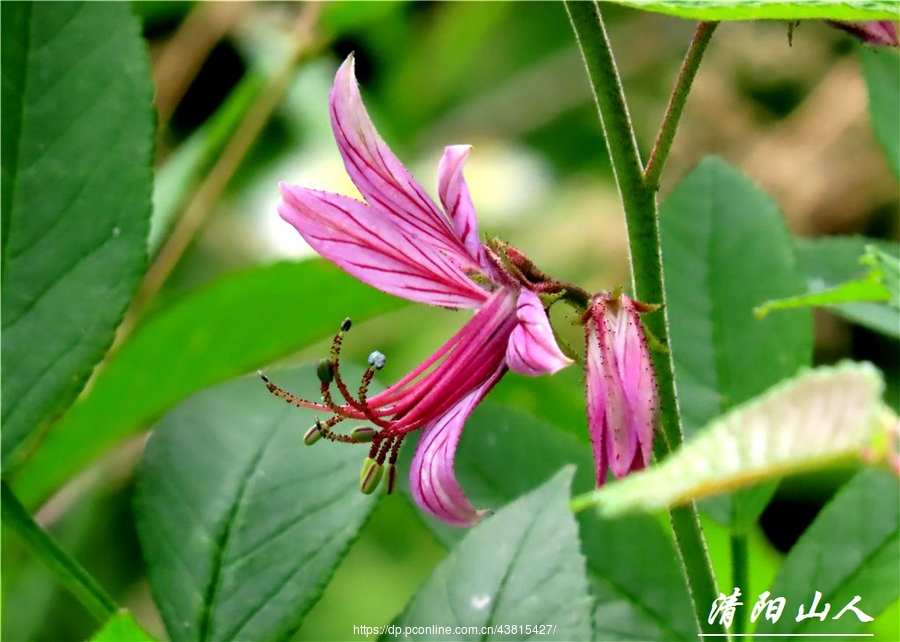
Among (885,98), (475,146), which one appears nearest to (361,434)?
(885,98)

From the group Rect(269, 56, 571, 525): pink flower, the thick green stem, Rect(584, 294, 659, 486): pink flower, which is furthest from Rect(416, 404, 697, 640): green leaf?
Rect(584, 294, 659, 486): pink flower

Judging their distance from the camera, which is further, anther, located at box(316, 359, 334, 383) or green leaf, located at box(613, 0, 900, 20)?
anther, located at box(316, 359, 334, 383)

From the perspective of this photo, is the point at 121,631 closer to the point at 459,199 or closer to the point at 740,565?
the point at 459,199

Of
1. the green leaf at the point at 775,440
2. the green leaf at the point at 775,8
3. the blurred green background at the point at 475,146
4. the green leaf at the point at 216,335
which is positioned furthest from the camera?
the blurred green background at the point at 475,146

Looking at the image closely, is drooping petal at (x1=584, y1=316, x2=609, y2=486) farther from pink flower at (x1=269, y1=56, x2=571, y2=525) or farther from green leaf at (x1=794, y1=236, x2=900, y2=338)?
green leaf at (x1=794, y1=236, x2=900, y2=338)

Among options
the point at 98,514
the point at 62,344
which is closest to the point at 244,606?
the point at 62,344

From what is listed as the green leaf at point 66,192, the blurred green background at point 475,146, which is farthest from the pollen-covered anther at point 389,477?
the blurred green background at point 475,146

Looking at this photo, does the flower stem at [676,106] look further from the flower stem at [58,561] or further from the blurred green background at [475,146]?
the blurred green background at [475,146]

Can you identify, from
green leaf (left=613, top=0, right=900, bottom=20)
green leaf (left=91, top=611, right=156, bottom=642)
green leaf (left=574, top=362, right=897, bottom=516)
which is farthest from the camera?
green leaf (left=91, top=611, right=156, bottom=642)
